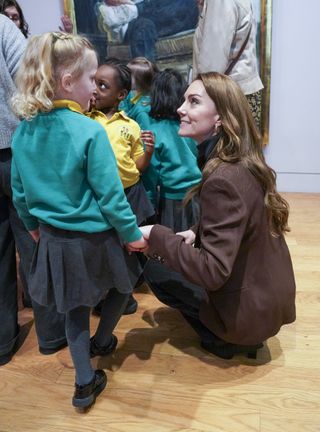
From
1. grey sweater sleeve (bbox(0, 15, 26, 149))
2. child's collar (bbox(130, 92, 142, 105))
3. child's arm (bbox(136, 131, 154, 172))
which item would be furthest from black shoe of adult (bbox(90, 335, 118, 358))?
child's collar (bbox(130, 92, 142, 105))

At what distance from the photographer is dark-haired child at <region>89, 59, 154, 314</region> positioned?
5.43 feet

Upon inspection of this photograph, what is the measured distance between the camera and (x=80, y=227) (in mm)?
1223

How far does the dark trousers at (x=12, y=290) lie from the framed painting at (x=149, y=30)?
7.08 ft

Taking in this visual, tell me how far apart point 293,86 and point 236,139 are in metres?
2.21

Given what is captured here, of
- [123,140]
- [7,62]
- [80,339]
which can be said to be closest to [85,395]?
[80,339]

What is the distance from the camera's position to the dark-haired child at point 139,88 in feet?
6.78

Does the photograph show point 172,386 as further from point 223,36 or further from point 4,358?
point 223,36

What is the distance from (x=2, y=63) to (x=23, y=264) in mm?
808

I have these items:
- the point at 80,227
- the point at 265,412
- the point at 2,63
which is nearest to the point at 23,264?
the point at 80,227

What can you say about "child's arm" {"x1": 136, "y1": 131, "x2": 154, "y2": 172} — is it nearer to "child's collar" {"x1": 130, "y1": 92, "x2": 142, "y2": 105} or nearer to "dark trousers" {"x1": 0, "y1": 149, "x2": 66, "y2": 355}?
"child's collar" {"x1": 130, "y1": 92, "x2": 142, "y2": 105}

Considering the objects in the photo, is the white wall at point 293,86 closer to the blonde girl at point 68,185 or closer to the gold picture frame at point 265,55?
the gold picture frame at point 265,55

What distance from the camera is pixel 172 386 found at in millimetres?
1535

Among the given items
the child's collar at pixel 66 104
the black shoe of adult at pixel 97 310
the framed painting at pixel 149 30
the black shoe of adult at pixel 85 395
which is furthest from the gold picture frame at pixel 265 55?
the black shoe of adult at pixel 85 395

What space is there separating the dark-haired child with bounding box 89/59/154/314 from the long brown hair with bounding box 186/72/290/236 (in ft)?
1.40
